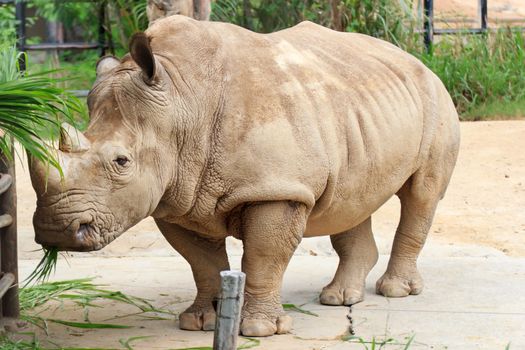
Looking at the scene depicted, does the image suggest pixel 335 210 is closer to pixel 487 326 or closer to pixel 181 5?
pixel 487 326

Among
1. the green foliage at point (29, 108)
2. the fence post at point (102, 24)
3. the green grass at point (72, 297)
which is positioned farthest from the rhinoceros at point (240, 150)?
the fence post at point (102, 24)

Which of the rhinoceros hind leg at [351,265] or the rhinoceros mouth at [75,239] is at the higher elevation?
the rhinoceros mouth at [75,239]

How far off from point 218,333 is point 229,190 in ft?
5.12

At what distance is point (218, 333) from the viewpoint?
3887 mm

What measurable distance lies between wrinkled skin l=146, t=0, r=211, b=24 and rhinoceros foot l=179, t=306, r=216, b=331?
10.8 ft

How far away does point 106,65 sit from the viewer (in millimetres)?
5434

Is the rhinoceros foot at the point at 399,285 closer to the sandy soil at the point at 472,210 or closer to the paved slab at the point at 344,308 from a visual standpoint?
the paved slab at the point at 344,308

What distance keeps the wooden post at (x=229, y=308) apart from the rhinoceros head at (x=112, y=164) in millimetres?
1183

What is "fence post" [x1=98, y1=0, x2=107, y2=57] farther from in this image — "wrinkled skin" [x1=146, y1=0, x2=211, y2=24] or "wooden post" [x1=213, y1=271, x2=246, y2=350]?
"wooden post" [x1=213, y1=271, x2=246, y2=350]

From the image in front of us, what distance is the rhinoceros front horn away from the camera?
4.96 meters

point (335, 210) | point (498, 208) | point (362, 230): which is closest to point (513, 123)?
point (498, 208)

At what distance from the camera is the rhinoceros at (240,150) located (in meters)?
5.05

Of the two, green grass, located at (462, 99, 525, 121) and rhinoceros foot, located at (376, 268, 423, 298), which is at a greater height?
rhinoceros foot, located at (376, 268, 423, 298)

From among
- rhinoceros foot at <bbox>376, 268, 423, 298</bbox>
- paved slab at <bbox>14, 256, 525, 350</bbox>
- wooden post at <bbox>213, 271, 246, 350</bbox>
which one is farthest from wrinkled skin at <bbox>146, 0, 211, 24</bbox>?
wooden post at <bbox>213, 271, 246, 350</bbox>
